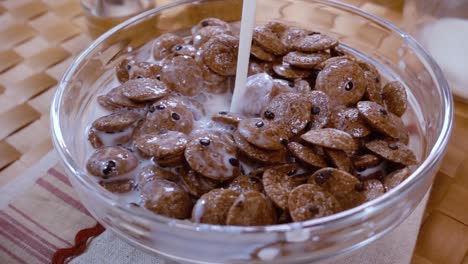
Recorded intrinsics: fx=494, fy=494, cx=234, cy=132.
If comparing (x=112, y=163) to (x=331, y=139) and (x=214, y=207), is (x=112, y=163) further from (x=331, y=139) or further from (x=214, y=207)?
(x=331, y=139)

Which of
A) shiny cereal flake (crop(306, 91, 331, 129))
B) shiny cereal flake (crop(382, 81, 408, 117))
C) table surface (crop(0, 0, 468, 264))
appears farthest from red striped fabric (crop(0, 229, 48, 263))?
shiny cereal flake (crop(382, 81, 408, 117))

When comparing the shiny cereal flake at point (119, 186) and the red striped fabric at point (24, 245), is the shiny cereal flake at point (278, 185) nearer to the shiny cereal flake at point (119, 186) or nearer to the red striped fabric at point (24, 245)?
the shiny cereal flake at point (119, 186)

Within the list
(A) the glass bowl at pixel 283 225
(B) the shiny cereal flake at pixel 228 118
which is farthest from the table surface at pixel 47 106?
(B) the shiny cereal flake at pixel 228 118

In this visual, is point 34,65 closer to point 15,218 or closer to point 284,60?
point 15,218

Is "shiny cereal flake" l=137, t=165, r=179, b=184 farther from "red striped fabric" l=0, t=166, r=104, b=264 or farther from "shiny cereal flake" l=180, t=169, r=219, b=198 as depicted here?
"red striped fabric" l=0, t=166, r=104, b=264

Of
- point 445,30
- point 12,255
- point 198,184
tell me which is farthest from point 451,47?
point 12,255

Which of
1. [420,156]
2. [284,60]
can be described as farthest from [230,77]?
[420,156]
